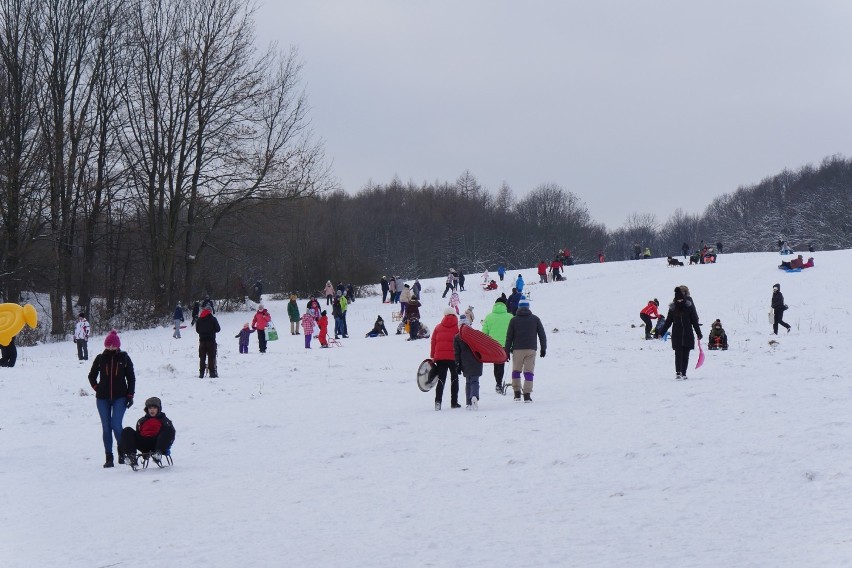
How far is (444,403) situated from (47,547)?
8904 mm

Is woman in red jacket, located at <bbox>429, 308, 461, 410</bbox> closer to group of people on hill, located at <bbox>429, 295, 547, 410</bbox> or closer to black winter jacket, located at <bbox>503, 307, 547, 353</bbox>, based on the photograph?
group of people on hill, located at <bbox>429, 295, 547, 410</bbox>

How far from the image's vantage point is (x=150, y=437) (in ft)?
37.5

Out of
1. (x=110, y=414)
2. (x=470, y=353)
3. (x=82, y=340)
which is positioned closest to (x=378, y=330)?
(x=82, y=340)

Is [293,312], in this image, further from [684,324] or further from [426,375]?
[684,324]

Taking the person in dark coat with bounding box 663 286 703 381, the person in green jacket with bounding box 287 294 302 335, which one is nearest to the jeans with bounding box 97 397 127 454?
the person in dark coat with bounding box 663 286 703 381

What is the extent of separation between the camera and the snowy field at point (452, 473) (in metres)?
6.95

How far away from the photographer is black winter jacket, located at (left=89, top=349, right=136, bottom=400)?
11609 mm

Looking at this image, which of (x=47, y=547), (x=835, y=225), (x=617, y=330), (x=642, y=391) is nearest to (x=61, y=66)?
(x=617, y=330)

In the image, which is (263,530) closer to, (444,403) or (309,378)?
(444,403)

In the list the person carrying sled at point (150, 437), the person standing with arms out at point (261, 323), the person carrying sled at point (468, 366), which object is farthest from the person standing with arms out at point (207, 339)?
the person carrying sled at point (150, 437)

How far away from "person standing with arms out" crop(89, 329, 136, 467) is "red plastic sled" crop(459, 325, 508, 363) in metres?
5.33

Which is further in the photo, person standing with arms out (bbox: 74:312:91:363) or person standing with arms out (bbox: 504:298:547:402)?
person standing with arms out (bbox: 74:312:91:363)

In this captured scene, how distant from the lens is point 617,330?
110 ft

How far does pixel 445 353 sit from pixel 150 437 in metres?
5.06
